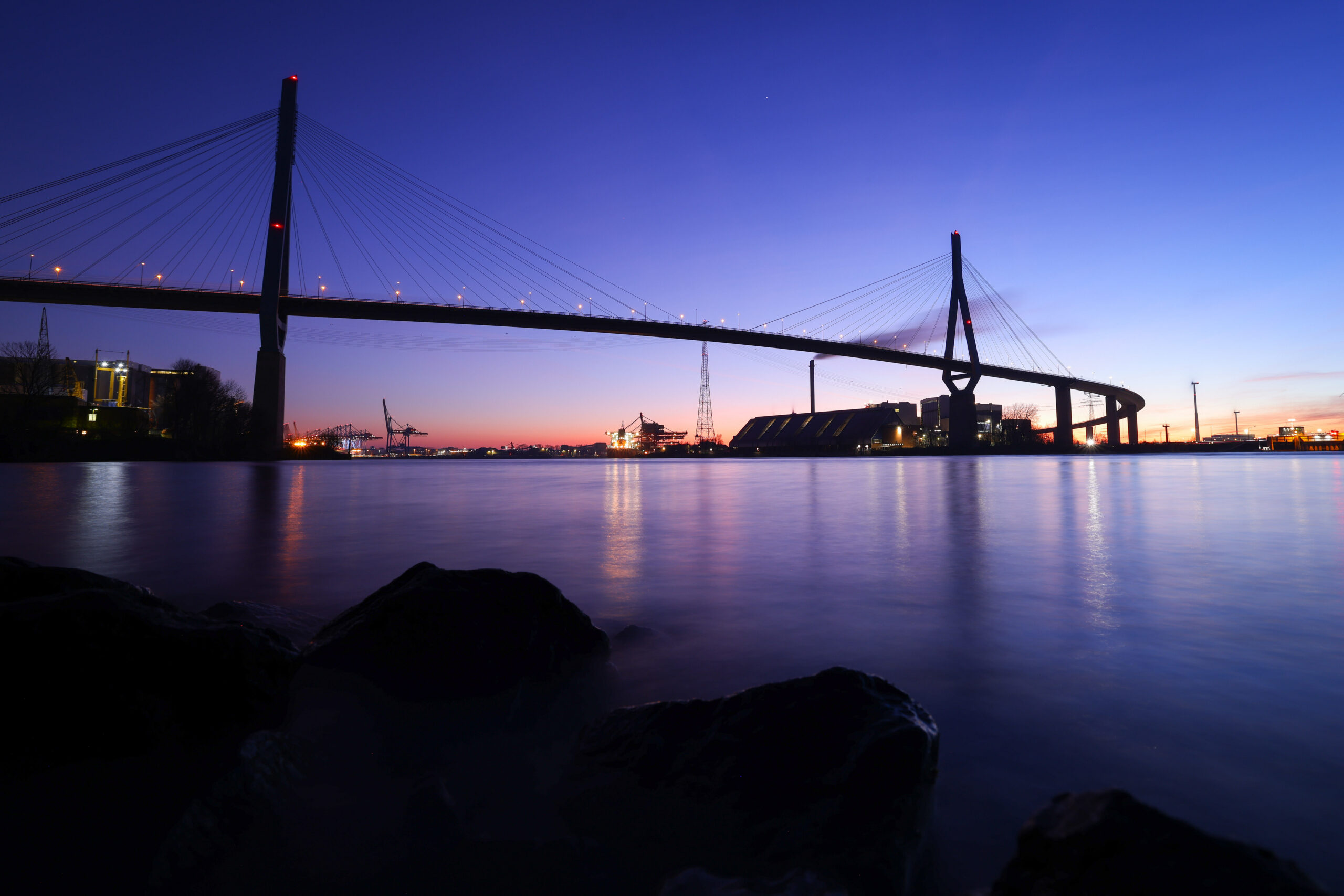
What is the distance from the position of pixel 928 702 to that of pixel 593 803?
49.9 inches

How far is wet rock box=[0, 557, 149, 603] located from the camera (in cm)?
275

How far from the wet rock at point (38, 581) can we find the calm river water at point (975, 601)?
110 cm

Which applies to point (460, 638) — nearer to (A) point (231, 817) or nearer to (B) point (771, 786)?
(A) point (231, 817)

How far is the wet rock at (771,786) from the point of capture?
1.39m

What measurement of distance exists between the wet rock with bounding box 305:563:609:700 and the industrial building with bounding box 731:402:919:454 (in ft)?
267

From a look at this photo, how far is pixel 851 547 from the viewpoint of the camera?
608cm

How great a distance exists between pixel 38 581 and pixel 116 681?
142 cm

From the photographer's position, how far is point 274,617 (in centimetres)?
336

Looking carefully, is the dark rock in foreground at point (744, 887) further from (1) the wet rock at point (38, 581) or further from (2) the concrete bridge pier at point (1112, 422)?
(2) the concrete bridge pier at point (1112, 422)

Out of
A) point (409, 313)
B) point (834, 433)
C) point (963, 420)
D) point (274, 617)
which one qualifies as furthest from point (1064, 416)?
point (274, 617)

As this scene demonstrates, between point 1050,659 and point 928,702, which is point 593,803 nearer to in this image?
point 928,702

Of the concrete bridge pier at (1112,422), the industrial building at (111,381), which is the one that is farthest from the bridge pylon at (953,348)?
the industrial building at (111,381)

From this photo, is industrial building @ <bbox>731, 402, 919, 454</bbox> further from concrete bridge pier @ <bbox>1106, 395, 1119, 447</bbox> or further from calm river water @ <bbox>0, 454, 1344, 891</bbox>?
calm river water @ <bbox>0, 454, 1344, 891</bbox>

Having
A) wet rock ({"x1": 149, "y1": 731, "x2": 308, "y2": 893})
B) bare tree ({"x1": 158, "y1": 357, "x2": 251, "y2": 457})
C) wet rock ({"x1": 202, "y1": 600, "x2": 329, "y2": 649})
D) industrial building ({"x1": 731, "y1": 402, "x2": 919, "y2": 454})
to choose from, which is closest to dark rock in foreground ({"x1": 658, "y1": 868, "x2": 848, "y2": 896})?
wet rock ({"x1": 149, "y1": 731, "x2": 308, "y2": 893})
